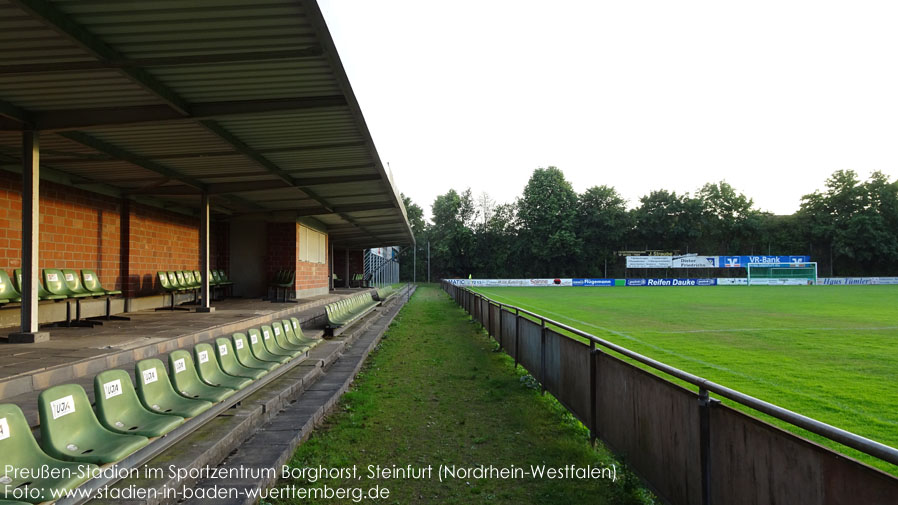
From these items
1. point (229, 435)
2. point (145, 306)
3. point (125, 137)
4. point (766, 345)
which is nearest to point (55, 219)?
point (125, 137)

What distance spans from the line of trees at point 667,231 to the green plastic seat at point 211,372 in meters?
58.1

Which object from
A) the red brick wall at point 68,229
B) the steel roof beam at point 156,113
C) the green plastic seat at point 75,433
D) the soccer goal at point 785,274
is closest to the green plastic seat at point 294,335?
the steel roof beam at point 156,113

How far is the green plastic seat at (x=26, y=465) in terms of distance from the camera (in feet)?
7.20

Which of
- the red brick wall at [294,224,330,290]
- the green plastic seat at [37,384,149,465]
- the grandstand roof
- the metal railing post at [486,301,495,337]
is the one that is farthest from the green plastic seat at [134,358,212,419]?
the red brick wall at [294,224,330,290]

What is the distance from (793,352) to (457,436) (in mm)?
8542

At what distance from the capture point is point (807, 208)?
216ft

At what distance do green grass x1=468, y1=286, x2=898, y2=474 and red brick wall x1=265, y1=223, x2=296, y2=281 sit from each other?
31.1ft

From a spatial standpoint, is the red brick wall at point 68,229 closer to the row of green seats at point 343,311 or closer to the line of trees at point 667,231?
the row of green seats at point 343,311

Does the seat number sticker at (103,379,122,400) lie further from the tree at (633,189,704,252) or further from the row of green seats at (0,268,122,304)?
the tree at (633,189,704,252)

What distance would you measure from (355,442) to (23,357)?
4.12 metres

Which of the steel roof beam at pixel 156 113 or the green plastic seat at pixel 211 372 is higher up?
the steel roof beam at pixel 156 113

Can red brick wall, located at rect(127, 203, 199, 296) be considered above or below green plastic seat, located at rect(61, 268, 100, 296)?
above

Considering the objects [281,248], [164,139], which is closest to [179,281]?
[281,248]

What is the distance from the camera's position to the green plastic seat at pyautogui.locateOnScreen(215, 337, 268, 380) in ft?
15.9
